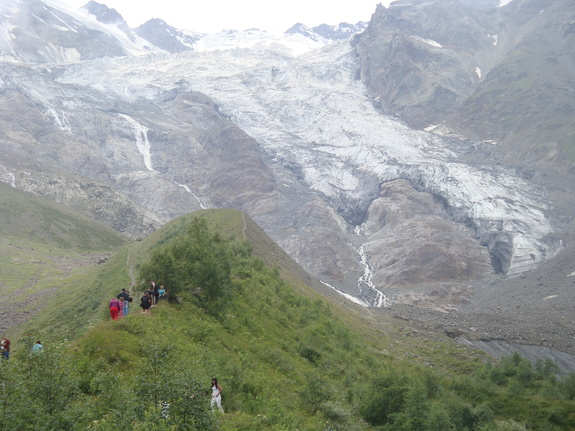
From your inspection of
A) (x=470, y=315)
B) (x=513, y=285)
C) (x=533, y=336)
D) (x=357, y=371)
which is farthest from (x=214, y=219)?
(x=513, y=285)

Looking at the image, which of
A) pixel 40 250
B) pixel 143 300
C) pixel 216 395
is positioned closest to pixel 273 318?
pixel 143 300

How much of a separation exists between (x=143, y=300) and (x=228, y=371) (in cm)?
603

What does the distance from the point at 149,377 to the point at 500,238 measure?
166m

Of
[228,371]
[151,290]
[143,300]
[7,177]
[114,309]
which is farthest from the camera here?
[7,177]

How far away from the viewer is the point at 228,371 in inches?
673

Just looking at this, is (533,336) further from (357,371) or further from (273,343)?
(273,343)

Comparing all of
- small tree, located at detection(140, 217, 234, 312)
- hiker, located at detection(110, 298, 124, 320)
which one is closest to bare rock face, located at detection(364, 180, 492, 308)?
small tree, located at detection(140, 217, 234, 312)

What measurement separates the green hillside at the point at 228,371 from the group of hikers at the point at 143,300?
463 millimetres

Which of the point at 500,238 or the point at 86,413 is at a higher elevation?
the point at 500,238

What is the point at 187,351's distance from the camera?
→ 17531 mm

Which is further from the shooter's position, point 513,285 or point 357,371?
point 513,285

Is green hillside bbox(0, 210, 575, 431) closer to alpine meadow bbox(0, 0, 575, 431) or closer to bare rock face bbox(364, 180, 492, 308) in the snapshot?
alpine meadow bbox(0, 0, 575, 431)

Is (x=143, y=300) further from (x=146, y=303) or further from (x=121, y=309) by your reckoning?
(x=121, y=309)

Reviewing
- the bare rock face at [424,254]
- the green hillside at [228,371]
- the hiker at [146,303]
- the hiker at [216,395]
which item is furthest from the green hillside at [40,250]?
the bare rock face at [424,254]
